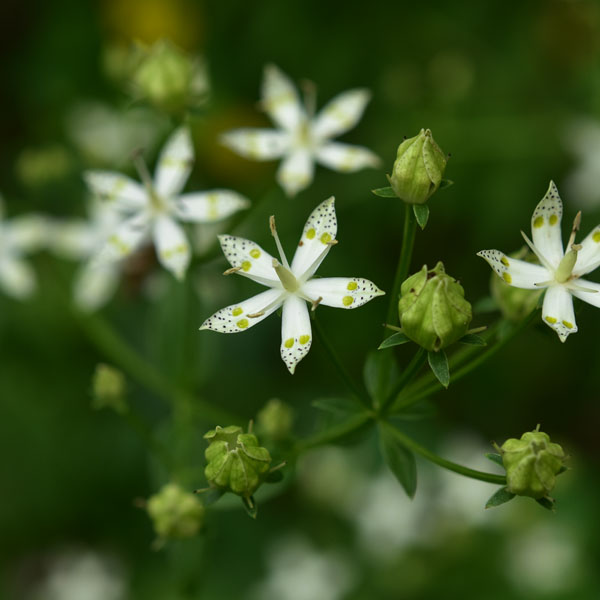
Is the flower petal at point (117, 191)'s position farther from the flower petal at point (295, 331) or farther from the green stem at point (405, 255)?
the green stem at point (405, 255)

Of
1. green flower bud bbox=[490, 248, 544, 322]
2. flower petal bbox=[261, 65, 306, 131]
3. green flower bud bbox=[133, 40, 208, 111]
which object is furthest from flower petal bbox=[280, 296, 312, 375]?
flower petal bbox=[261, 65, 306, 131]

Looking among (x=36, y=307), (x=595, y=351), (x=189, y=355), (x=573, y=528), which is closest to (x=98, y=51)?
(x=36, y=307)

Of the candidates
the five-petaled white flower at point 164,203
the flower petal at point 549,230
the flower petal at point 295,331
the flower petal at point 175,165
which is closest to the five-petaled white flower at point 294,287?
the flower petal at point 295,331

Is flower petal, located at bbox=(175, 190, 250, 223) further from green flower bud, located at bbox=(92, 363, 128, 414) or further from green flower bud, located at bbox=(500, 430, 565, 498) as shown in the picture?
green flower bud, located at bbox=(500, 430, 565, 498)

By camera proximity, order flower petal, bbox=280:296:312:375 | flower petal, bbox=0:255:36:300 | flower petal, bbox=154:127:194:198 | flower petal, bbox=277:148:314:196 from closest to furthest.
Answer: flower petal, bbox=280:296:312:375, flower petal, bbox=154:127:194:198, flower petal, bbox=277:148:314:196, flower petal, bbox=0:255:36:300

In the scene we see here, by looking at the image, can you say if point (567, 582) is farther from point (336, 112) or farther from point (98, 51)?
point (98, 51)

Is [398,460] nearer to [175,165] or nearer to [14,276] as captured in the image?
[175,165]

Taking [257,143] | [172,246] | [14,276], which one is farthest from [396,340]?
[14,276]
